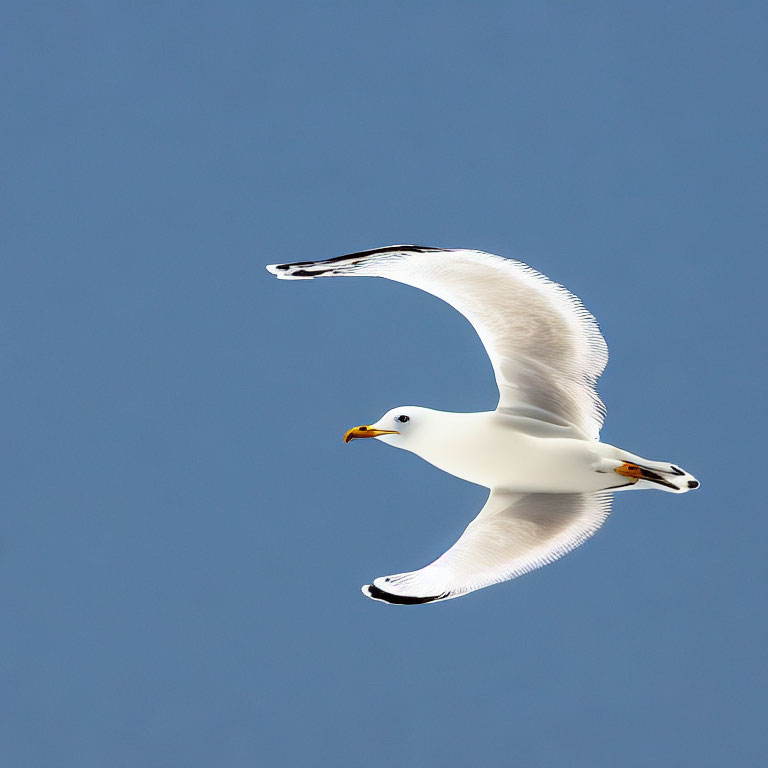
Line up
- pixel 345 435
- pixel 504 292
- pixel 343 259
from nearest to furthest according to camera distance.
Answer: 1. pixel 343 259
2. pixel 504 292
3. pixel 345 435

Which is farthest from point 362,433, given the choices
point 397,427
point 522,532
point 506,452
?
point 522,532

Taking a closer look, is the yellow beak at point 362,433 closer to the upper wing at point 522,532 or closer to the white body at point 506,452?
the white body at point 506,452

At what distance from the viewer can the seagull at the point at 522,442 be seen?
590cm

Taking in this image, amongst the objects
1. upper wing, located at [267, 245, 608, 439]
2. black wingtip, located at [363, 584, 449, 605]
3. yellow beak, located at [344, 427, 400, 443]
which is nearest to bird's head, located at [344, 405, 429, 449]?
yellow beak, located at [344, 427, 400, 443]

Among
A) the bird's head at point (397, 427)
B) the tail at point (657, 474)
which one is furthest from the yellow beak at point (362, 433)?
the tail at point (657, 474)

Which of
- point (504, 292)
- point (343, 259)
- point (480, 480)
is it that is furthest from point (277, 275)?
point (480, 480)

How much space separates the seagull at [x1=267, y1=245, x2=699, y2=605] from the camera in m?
5.90

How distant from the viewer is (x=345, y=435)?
6.20 m

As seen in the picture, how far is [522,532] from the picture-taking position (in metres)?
6.32

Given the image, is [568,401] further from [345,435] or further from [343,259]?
[343,259]

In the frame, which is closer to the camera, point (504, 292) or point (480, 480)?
point (504, 292)

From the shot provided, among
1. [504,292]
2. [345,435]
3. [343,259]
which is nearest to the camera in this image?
[343,259]

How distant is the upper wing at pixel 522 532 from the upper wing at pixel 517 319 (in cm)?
32

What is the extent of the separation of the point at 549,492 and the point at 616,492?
269 mm
